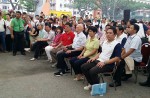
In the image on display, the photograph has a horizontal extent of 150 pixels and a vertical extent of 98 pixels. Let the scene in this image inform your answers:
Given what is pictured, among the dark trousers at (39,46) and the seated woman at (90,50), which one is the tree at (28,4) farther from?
the seated woman at (90,50)

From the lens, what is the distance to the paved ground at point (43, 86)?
185 inches

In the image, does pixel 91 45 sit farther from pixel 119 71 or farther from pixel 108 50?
pixel 119 71

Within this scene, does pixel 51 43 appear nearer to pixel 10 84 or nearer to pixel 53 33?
pixel 53 33

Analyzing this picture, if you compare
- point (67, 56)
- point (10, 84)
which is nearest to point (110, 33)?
point (67, 56)

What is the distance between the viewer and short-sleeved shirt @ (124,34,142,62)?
503 cm

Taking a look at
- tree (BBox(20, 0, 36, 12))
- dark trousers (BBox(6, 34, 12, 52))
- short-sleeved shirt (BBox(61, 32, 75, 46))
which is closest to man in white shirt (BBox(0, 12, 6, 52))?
dark trousers (BBox(6, 34, 12, 52))

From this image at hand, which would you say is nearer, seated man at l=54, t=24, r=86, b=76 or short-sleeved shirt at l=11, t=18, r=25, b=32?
seated man at l=54, t=24, r=86, b=76

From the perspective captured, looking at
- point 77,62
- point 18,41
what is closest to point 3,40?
point 18,41

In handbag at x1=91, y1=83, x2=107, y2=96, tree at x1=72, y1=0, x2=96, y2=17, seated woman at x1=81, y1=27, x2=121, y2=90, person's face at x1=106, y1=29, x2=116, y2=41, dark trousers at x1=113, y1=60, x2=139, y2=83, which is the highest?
tree at x1=72, y1=0, x2=96, y2=17

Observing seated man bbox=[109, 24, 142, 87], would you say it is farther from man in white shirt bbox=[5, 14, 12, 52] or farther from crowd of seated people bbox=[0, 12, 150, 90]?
man in white shirt bbox=[5, 14, 12, 52]

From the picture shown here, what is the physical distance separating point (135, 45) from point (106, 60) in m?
0.76

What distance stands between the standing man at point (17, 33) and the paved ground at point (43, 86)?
185 centimetres

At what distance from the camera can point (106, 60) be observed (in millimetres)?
4766

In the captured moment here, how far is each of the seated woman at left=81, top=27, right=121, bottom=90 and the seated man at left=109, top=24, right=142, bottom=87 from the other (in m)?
0.43
